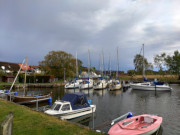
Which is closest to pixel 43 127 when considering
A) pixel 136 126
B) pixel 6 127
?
pixel 6 127

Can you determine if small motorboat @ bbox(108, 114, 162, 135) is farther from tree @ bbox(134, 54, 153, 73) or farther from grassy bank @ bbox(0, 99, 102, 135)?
tree @ bbox(134, 54, 153, 73)

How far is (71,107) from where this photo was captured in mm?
16156

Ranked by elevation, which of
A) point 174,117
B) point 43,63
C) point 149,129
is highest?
point 43,63

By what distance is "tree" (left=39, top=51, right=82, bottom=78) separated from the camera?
78.5 m

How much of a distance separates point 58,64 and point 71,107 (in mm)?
64383

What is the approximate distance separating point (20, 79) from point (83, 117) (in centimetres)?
5979

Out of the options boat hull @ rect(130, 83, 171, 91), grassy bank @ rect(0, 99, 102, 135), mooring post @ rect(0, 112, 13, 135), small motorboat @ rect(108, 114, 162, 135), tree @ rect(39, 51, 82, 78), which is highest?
tree @ rect(39, 51, 82, 78)

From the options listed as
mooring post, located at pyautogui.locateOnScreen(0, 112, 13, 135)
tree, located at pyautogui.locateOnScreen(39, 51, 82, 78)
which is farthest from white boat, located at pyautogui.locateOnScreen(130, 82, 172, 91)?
mooring post, located at pyautogui.locateOnScreen(0, 112, 13, 135)

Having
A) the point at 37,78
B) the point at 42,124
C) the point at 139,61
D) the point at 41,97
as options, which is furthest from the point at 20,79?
the point at 139,61

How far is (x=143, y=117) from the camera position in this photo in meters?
13.6

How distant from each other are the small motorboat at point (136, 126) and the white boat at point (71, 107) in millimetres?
4135

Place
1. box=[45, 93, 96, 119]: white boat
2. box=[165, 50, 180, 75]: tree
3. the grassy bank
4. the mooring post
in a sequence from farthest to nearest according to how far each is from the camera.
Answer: box=[165, 50, 180, 75]: tree
box=[45, 93, 96, 119]: white boat
the grassy bank
the mooring post

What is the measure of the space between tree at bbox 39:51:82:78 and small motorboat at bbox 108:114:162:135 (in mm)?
67181

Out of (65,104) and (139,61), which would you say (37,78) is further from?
(139,61)
